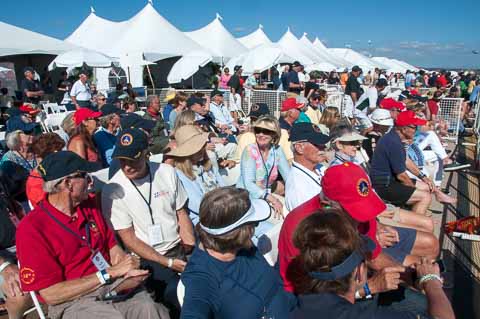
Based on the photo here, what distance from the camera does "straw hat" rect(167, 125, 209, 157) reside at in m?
3.55

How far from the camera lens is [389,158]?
15.3ft

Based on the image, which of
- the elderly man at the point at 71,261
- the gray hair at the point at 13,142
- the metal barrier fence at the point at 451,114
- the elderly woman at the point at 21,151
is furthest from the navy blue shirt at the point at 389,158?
the metal barrier fence at the point at 451,114

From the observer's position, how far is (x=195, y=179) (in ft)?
11.9

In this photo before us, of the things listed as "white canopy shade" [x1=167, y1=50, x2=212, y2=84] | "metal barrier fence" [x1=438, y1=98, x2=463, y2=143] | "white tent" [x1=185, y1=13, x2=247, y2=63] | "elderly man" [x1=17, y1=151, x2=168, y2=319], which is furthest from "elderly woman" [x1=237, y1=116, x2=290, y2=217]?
"white tent" [x1=185, y1=13, x2=247, y2=63]

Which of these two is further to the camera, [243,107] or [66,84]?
[66,84]

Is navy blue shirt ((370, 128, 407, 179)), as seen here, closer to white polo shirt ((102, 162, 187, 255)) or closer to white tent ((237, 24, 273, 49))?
white polo shirt ((102, 162, 187, 255))

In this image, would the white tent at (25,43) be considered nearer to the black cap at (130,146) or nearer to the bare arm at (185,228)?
the black cap at (130,146)

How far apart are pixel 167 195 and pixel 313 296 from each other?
1668mm

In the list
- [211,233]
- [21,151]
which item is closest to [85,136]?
[21,151]

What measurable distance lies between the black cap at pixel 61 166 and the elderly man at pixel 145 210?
0.34 m

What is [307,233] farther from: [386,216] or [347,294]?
[386,216]

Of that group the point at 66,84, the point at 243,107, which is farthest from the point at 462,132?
the point at 66,84

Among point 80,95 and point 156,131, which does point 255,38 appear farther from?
point 156,131

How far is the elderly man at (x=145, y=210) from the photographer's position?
115 inches
